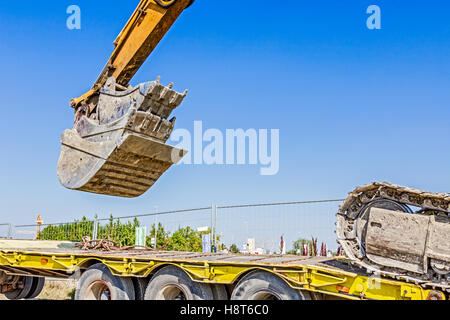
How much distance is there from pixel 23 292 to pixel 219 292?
Result: 6.03 metres

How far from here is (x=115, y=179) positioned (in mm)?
9422

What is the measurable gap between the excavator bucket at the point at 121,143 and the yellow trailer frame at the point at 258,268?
1.84 m

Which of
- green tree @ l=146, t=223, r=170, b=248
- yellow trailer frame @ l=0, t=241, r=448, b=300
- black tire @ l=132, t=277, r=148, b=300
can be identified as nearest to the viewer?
yellow trailer frame @ l=0, t=241, r=448, b=300

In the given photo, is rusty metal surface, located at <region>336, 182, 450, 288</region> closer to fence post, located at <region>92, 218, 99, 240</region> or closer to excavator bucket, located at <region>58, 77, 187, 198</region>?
excavator bucket, located at <region>58, 77, 187, 198</region>

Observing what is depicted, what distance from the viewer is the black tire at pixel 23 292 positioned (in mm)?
9875

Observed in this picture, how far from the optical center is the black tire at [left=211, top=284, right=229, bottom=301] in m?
6.34

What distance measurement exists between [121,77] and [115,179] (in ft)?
7.73

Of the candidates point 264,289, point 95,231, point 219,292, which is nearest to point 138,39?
point 219,292

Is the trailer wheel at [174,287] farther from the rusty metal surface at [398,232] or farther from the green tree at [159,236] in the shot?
the green tree at [159,236]

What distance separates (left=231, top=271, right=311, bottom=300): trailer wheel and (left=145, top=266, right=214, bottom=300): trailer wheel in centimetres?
64

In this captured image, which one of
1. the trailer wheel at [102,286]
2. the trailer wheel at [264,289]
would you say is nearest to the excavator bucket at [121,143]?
the trailer wheel at [102,286]

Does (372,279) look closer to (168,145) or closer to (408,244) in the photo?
(408,244)

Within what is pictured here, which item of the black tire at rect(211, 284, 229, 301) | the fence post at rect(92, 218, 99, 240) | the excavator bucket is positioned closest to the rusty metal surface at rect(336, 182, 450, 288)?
the black tire at rect(211, 284, 229, 301)
